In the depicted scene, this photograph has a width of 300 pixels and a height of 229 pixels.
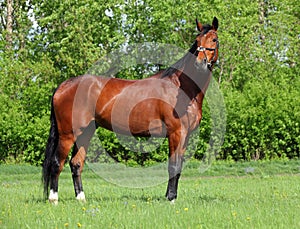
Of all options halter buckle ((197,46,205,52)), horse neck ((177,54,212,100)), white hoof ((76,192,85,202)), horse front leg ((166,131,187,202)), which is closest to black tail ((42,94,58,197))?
white hoof ((76,192,85,202))

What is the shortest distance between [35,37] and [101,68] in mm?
7606

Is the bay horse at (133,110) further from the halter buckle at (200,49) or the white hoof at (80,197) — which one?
the halter buckle at (200,49)

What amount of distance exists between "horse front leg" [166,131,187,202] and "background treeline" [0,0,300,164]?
9.72 metres

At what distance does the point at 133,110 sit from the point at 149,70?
35.7 feet

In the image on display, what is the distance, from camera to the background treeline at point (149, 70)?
19.1m

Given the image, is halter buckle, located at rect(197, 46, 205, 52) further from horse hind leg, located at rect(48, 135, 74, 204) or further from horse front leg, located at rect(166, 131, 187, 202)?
horse hind leg, located at rect(48, 135, 74, 204)

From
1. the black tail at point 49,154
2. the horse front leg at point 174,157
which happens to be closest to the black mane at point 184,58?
the horse front leg at point 174,157

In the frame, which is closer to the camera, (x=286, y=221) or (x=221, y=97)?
(x=286, y=221)

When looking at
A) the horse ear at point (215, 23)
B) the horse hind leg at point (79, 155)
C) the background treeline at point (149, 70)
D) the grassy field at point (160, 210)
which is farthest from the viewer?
the background treeline at point (149, 70)

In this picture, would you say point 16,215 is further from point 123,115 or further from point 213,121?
point 213,121

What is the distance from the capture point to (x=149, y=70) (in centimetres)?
1970

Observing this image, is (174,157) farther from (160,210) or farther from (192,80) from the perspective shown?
(160,210)

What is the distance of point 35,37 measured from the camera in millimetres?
26219

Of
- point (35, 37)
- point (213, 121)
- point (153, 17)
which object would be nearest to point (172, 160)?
point (213, 121)
